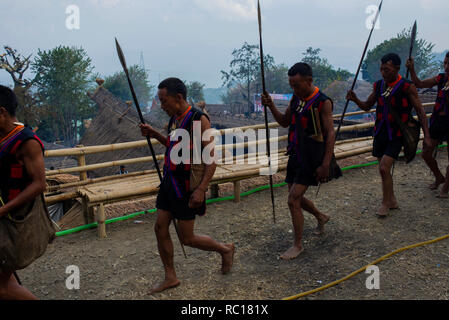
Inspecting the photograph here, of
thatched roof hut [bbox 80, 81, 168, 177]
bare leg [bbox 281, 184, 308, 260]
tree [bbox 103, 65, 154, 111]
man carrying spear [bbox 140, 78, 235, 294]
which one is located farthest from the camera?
tree [bbox 103, 65, 154, 111]

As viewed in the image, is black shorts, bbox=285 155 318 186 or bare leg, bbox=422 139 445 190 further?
bare leg, bbox=422 139 445 190

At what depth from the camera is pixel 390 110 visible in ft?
15.4

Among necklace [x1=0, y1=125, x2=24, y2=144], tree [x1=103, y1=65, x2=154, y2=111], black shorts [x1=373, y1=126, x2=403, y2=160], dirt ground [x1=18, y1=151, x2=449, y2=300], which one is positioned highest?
tree [x1=103, y1=65, x2=154, y2=111]

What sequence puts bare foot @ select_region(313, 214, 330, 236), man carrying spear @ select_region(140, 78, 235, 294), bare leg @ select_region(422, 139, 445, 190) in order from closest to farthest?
man carrying spear @ select_region(140, 78, 235, 294) → bare foot @ select_region(313, 214, 330, 236) → bare leg @ select_region(422, 139, 445, 190)

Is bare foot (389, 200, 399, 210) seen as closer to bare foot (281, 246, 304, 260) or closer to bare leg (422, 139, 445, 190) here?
bare leg (422, 139, 445, 190)

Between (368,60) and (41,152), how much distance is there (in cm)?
6071

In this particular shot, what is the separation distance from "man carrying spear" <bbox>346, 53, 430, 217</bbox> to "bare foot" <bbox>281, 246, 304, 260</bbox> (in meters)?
1.38

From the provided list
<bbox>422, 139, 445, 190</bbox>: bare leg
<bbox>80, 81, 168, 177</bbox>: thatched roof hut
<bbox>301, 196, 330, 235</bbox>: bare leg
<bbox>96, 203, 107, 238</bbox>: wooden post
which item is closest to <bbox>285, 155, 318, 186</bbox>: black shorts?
<bbox>301, 196, 330, 235</bbox>: bare leg

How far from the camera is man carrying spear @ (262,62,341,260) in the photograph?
383 cm

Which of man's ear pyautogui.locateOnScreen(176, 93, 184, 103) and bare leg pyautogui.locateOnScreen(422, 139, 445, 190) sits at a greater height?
man's ear pyautogui.locateOnScreen(176, 93, 184, 103)

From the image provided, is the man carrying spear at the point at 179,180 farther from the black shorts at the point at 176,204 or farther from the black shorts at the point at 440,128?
the black shorts at the point at 440,128

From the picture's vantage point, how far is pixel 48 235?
111 inches
